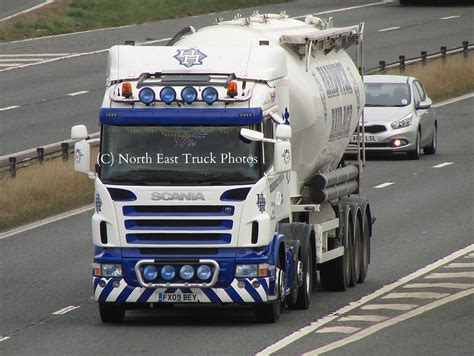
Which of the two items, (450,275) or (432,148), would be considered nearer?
(450,275)

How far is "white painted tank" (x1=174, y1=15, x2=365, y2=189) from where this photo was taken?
19750mm

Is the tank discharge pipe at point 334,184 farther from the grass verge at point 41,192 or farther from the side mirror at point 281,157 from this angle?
the grass verge at point 41,192

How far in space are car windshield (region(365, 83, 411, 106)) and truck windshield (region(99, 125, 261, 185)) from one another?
65.9 feet

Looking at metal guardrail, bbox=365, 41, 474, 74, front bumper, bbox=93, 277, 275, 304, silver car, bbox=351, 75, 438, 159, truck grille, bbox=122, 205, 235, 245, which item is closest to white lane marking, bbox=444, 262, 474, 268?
front bumper, bbox=93, 277, 275, 304

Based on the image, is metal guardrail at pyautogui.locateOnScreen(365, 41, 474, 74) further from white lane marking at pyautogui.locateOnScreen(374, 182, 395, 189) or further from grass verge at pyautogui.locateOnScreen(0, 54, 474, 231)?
grass verge at pyautogui.locateOnScreen(0, 54, 474, 231)

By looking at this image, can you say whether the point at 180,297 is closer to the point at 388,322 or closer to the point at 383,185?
the point at 388,322

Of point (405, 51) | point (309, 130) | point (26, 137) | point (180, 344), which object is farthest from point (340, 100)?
point (405, 51)

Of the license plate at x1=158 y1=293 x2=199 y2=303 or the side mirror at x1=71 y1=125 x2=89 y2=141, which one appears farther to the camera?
the side mirror at x1=71 y1=125 x2=89 y2=141

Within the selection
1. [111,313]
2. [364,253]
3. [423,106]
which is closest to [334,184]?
[364,253]

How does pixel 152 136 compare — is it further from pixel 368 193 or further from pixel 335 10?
pixel 335 10

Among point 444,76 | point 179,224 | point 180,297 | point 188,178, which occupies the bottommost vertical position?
point 444,76

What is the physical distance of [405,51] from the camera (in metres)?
55.9

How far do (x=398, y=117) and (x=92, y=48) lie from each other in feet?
66.5

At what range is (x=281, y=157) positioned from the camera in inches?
703
